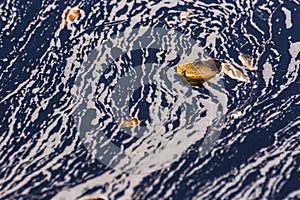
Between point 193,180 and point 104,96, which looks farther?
point 104,96

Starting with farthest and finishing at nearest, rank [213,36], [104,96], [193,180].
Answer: [213,36] < [104,96] < [193,180]

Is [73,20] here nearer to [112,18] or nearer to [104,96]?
[112,18]

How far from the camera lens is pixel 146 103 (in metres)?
0.97

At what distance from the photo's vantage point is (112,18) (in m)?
1.16

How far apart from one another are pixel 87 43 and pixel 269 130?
1.60 feet

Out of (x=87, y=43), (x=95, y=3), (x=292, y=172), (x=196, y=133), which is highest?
(x=95, y=3)

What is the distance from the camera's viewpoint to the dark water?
33.6 inches

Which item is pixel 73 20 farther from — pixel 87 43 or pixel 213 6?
pixel 213 6

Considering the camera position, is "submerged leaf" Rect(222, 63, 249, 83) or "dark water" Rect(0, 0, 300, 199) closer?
"dark water" Rect(0, 0, 300, 199)

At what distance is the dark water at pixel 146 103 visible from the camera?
2.80 feet

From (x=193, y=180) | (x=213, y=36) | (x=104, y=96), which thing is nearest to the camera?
(x=193, y=180)

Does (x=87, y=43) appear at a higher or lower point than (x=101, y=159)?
higher

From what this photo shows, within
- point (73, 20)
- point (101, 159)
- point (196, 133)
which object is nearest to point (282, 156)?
point (196, 133)

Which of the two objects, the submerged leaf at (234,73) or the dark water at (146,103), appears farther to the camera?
the submerged leaf at (234,73)
